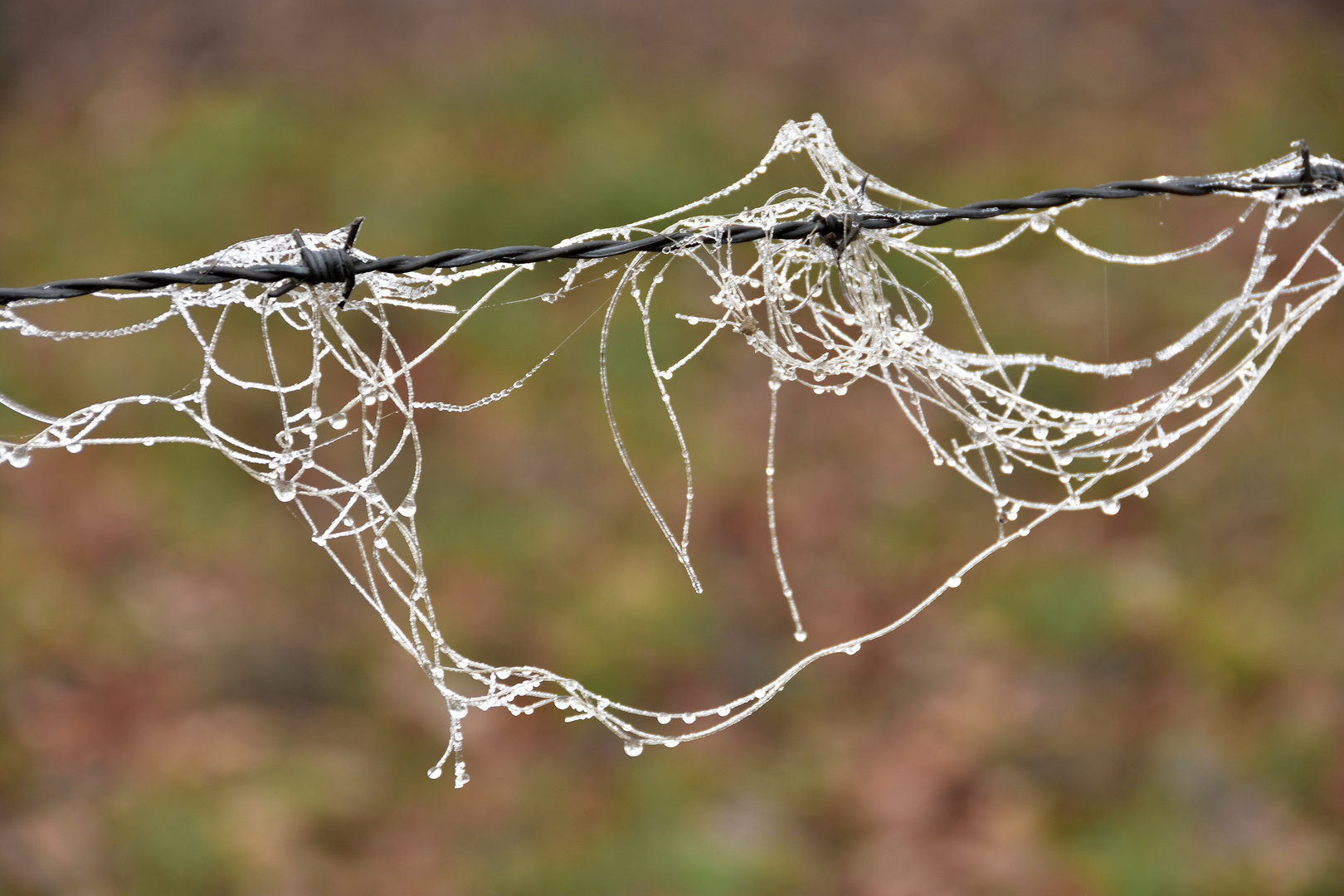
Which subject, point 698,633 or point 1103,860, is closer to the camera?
point 1103,860

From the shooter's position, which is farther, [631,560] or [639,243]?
[631,560]

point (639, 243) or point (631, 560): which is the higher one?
point (631, 560)

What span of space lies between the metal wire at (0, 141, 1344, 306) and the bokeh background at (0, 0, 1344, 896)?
9.25 feet

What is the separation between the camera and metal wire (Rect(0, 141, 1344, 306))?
2.07 metres

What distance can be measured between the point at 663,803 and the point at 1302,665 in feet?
9.53

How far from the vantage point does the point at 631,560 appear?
18.7 ft

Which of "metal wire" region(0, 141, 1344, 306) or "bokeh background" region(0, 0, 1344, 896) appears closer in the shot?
"metal wire" region(0, 141, 1344, 306)

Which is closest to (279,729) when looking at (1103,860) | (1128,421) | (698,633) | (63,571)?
(63,571)

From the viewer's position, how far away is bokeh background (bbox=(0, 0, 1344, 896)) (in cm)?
451

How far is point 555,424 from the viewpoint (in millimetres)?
6340

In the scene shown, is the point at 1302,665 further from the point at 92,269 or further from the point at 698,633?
the point at 92,269

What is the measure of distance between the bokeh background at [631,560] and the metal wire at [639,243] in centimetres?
282

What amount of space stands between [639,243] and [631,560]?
363cm

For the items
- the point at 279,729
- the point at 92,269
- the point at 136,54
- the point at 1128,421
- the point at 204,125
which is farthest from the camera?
the point at 136,54
